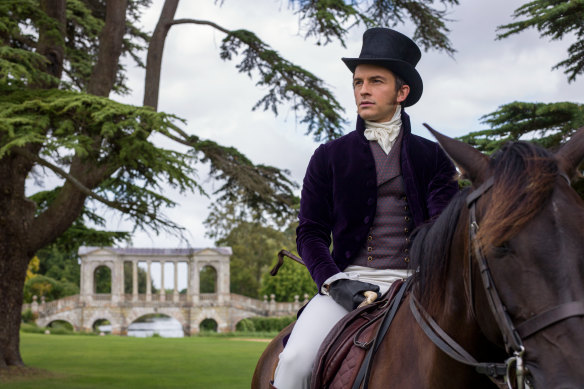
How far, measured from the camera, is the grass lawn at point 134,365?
45.4ft

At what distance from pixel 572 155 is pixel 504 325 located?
53cm


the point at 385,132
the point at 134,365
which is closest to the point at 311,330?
the point at 385,132

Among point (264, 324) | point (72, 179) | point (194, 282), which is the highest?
point (72, 179)

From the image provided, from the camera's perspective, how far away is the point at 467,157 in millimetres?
1913

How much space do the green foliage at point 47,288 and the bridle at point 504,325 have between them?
5334 cm

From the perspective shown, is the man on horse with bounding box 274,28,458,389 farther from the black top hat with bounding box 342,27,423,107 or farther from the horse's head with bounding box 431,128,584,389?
the horse's head with bounding box 431,128,584,389

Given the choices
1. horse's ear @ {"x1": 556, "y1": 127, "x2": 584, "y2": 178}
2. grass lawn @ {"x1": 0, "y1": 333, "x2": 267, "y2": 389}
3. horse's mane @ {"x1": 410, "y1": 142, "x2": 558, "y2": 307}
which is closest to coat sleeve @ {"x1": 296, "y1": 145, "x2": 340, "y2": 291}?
horse's mane @ {"x1": 410, "y1": 142, "x2": 558, "y2": 307}

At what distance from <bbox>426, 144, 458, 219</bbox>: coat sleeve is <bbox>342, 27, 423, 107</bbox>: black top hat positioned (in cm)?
34

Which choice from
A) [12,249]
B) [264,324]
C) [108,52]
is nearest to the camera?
[12,249]

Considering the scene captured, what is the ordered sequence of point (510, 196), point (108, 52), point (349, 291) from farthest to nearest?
1. point (108, 52)
2. point (349, 291)
3. point (510, 196)

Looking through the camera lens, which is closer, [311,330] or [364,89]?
[311,330]

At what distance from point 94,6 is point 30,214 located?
619cm

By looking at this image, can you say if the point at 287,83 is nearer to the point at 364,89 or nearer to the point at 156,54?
the point at 156,54

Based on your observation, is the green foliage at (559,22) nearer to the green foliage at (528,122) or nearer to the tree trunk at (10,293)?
the green foliage at (528,122)
